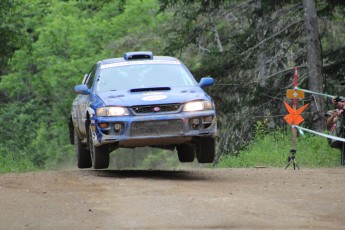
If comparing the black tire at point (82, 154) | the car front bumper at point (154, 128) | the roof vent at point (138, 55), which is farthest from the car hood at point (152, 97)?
the black tire at point (82, 154)

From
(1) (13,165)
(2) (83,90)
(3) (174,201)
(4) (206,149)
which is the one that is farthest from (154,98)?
(1) (13,165)

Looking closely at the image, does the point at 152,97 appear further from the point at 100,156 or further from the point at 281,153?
the point at 281,153

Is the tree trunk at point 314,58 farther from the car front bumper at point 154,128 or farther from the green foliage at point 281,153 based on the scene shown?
the car front bumper at point 154,128

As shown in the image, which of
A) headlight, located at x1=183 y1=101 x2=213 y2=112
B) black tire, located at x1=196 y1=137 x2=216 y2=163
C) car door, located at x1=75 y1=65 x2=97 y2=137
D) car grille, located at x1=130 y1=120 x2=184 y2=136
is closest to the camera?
car grille, located at x1=130 y1=120 x2=184 y2=136

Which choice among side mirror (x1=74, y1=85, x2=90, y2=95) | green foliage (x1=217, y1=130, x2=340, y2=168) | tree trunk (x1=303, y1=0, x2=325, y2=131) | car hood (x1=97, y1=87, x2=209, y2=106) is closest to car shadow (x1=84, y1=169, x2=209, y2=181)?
car hood (x1=97, y1=87, x2=209, y2=106)

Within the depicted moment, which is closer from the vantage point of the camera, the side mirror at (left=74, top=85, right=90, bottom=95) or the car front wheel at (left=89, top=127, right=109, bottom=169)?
the car front wheel at (left=89, top=127, right=109, bottom=169)

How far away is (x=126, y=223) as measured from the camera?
8.73 m

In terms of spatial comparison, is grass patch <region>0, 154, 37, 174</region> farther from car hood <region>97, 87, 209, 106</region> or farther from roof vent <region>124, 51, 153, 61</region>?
car hood <region>97, 87, 209, 106</region>

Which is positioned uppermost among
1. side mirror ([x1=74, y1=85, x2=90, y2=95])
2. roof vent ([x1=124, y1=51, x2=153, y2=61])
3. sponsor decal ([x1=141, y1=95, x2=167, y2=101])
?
roof vent ([x1=124, y1=51, x2=153, y2=61])

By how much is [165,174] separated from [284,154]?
5.25 m

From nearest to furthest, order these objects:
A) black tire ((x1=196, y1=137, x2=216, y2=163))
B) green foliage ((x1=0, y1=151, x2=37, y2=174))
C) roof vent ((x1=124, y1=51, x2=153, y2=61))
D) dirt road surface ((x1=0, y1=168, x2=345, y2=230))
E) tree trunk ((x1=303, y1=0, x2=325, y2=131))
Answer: dirt road surface ((x1=0, y1=168, x2=345, y2=230)) → black tire ((x1=196, y1=137, x2=216, y2=163)) → roof vent ((x1=124, y1=51, x2=153, y2=61)) → green foliage ((x1=0, y1=151, x2=37, y2=174)) → tree trunk ((x1=303, y1=0, x2=325, y2=131))

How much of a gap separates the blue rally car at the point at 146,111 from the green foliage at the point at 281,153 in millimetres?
4091

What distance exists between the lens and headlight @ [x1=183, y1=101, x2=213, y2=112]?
13.7m

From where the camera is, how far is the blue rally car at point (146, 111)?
13570 mm
